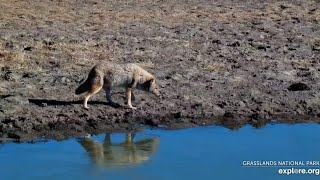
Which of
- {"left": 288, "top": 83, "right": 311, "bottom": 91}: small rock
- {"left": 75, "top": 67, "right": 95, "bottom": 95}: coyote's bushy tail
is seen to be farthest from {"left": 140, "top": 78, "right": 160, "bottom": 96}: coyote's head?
{"left": 288, "top": 83, "right": 311, "bottom": 91}: small rock

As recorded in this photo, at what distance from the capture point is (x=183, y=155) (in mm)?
11672

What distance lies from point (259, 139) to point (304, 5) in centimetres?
1225

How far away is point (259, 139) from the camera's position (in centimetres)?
1257

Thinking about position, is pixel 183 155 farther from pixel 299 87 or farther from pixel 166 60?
pixel 166 60

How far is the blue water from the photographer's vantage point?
10.8 meters

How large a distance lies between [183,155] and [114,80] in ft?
7.33

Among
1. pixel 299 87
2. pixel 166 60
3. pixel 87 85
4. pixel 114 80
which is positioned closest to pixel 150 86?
pixel 114 80

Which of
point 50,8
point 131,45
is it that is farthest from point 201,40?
point 50,8

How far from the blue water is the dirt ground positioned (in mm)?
466

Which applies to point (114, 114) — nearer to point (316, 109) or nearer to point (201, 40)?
point (316, 109)

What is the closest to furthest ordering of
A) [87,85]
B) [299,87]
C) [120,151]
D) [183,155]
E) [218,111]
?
[183,155], [120,151], [87,85], [218,111], [299,87]

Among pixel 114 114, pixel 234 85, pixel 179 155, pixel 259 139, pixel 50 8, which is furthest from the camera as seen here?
pixel 50 8

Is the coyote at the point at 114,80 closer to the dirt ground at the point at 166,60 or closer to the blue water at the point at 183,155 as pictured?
the dirt ground at the point at 166,60

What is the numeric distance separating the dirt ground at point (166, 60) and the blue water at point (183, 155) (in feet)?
1.53
